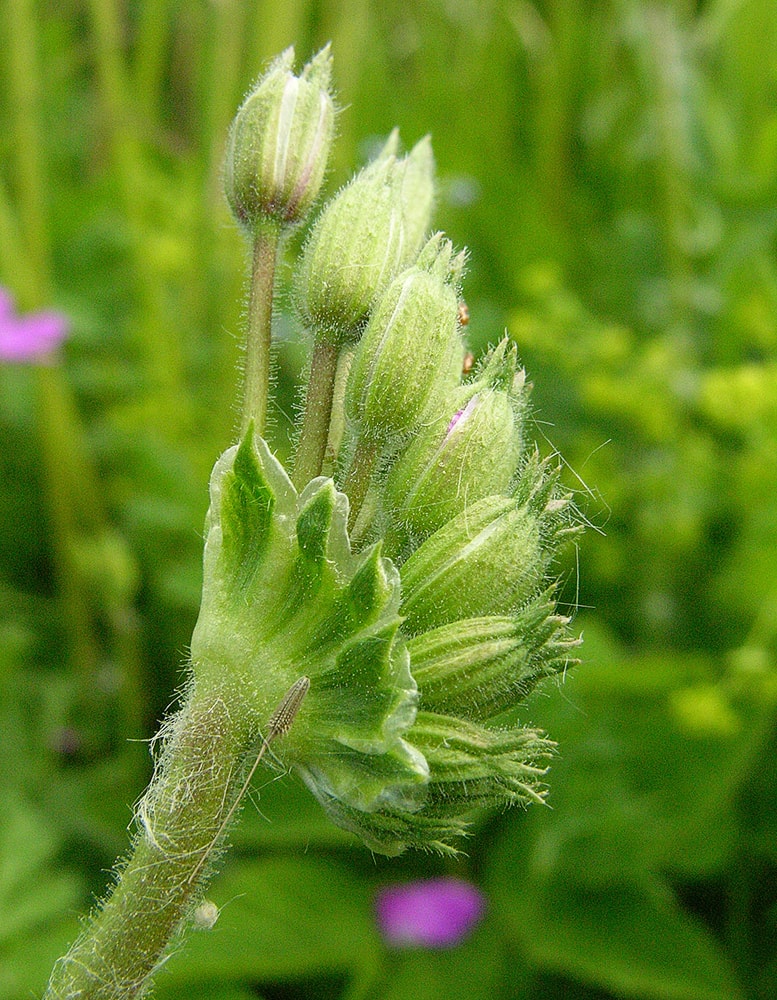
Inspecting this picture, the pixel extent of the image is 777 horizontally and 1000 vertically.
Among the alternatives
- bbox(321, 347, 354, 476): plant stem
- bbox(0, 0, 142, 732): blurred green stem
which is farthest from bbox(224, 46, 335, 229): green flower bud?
bbox(0, 0, 142, 732): blurred green stem

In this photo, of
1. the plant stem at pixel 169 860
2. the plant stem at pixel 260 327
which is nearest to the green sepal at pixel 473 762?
the plant stem at pixel 169 860

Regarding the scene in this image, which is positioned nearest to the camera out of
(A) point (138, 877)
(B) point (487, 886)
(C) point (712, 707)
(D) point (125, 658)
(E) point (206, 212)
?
(A) point (138, 877)

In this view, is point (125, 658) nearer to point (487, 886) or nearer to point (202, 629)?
point (487, 886)

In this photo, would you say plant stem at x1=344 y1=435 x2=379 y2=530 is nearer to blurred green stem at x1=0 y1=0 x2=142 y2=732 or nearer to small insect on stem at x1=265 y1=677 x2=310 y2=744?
small insect on stem at x1=265 y1=677 x2=310 y2=744

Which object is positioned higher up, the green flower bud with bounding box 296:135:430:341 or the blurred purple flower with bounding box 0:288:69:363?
the green flower bud with bounding box 296:135:430:341

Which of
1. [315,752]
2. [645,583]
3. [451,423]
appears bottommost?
[645,583]

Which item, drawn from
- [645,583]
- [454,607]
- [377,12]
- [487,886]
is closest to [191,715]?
[454,607]

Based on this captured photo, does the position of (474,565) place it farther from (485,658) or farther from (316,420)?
(316,420)
